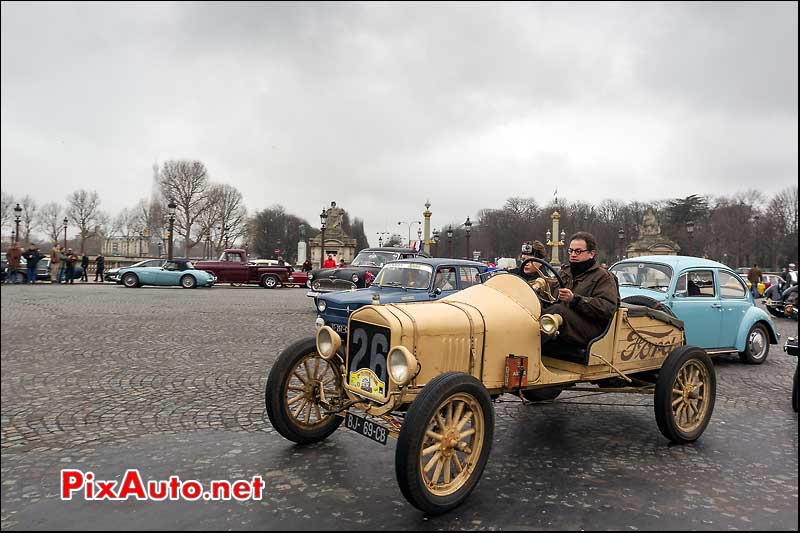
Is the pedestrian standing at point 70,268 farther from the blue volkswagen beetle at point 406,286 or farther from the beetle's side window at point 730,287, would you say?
the beetle's side window at point 730,287

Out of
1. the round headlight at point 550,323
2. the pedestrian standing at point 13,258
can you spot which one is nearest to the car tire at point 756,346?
the round headlight at point 550,323

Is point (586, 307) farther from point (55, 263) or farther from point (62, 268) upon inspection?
point (62, 268)

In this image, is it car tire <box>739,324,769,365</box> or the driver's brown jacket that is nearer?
the driver's brown jacket

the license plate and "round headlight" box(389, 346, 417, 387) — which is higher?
"round headlight" box(389, 346, 417, 387)

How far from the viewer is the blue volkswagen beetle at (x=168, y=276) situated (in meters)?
25.4

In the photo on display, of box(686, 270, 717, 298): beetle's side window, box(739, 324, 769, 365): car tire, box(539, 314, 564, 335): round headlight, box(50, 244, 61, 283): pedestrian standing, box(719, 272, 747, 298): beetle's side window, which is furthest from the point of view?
box(50, 244, 61, 283): pedestrian standing

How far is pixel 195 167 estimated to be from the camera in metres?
18.6

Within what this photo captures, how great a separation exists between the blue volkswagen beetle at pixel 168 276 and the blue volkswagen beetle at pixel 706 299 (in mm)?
21256

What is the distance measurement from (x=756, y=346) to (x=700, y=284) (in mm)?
1762

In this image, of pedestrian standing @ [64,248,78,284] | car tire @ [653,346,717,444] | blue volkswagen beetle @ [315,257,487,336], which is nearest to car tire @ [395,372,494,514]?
car tire @ [653,346,717,444]

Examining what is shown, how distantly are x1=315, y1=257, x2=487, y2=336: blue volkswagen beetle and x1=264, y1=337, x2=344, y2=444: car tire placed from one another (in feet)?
15.9

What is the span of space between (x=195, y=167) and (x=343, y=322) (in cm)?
1147

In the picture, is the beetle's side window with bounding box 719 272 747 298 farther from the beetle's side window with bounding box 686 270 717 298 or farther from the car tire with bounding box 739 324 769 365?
the car tire with bounding box 739 324 769 365

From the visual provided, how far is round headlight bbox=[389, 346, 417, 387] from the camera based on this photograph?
3.56 m
